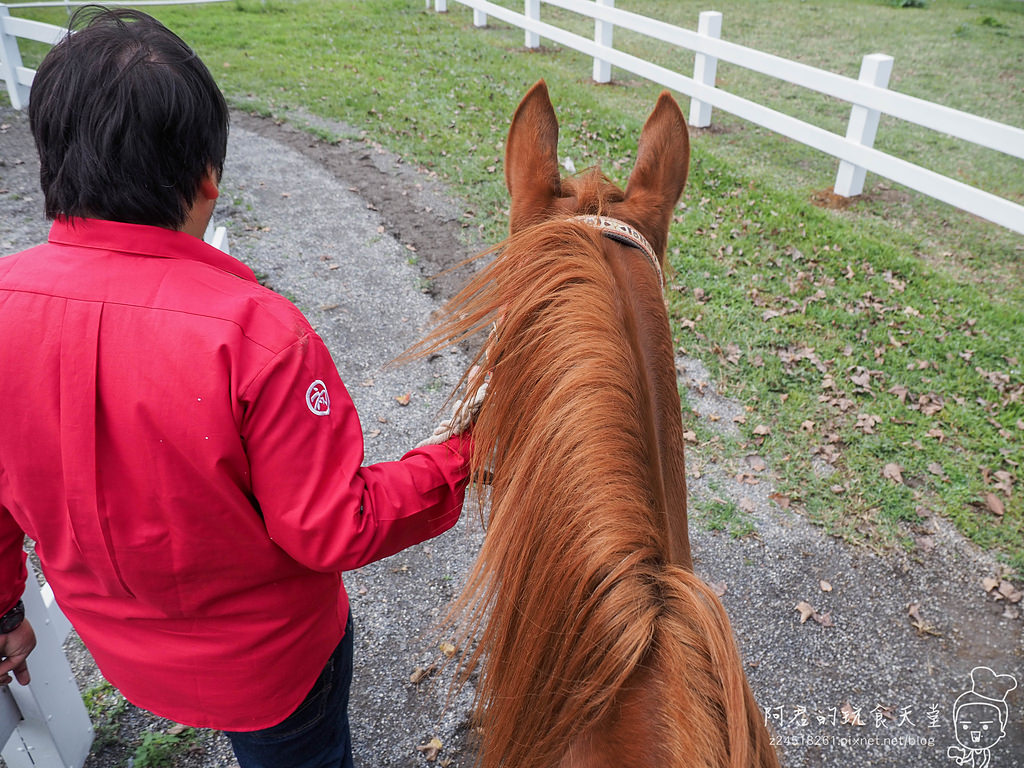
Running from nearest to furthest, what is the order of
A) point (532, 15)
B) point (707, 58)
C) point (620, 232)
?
point (620, 232) → point (707, 58) → point (532, 15)

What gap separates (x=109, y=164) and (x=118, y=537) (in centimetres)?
67

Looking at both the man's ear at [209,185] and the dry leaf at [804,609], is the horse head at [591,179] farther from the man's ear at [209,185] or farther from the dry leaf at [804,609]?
the dry leaf at [804,609]

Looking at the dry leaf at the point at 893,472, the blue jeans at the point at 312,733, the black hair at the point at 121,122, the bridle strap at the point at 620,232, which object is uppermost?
the black hair at the point at 121,122

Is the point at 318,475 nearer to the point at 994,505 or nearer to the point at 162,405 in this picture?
the point at 162,405

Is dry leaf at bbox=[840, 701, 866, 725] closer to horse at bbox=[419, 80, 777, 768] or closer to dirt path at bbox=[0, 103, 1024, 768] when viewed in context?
dirt path at bbox=[0, 103, 1024, 768]

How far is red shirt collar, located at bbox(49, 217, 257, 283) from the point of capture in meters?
1.24

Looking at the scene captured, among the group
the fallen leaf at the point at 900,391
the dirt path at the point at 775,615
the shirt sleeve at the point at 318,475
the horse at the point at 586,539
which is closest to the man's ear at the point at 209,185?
the shirt sleeve at the point at 318,475

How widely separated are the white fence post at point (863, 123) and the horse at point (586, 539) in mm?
6614

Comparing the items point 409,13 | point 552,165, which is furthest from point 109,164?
point 409,13

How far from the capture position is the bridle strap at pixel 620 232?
167cm

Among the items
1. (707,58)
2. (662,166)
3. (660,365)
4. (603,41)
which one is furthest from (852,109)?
(660,365)

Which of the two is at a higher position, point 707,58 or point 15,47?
point 15,47

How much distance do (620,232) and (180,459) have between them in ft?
3.53

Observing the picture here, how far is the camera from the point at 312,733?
5.82ft
